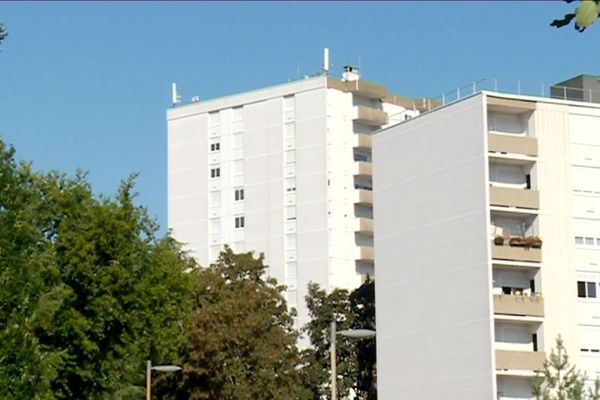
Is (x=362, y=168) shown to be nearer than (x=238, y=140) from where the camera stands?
Yes

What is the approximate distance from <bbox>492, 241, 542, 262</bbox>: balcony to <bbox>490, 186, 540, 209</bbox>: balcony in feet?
7.89

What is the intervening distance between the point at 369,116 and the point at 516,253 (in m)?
49.8

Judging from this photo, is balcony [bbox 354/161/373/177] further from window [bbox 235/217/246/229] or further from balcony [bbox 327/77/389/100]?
window [bbox 235/217/246/229]

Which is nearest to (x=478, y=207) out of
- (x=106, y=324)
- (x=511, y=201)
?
(x=511, y=201)

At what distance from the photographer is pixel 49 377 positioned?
2090 inches

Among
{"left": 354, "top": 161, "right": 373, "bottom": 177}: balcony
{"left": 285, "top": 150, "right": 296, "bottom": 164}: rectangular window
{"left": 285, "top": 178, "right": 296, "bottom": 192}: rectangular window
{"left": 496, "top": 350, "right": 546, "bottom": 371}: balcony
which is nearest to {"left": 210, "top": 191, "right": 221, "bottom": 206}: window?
{"left": 285, "top": 178, "right": 296, "bottom": 192}: rectangular window

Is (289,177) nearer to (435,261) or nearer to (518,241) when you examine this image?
(435,261)

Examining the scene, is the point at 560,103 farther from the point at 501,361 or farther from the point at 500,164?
the point at 501,361

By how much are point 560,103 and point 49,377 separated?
137 feet

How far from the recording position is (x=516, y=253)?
270 feet

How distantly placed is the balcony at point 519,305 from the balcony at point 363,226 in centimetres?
4581

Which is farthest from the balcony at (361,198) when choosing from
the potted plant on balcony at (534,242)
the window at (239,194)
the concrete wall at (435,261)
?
the potted plant on balcony at (534,242)

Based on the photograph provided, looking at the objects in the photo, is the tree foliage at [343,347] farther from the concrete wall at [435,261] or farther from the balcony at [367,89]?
the balcony at [367,89]

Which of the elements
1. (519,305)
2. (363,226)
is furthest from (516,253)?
(363,226)
